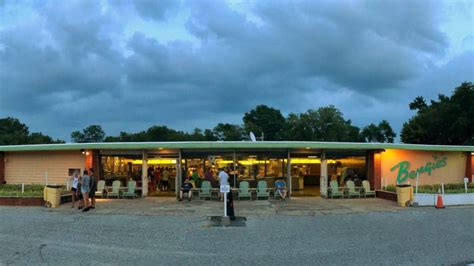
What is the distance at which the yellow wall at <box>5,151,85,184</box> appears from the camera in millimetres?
20516

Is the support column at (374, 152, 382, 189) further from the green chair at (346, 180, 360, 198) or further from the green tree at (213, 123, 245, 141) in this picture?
the green tree at (213, 123, 245, 141)

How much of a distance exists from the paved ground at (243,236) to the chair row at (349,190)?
3.24 meters

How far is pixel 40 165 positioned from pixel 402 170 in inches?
689

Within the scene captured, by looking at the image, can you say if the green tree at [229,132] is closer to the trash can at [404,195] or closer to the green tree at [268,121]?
the green tree at [268,121]

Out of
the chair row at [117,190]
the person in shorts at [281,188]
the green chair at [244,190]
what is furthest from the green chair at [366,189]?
the chair row at [117,190]

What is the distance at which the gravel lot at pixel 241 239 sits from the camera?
7996mm

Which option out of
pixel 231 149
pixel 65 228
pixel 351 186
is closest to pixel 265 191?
pixel 231 149

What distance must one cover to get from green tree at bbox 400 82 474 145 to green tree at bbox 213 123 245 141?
87.1 feet

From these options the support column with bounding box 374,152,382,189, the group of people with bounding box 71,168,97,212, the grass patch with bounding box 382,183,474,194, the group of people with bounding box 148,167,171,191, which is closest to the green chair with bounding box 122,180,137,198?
the group of people with bounding box 148,167,171,191

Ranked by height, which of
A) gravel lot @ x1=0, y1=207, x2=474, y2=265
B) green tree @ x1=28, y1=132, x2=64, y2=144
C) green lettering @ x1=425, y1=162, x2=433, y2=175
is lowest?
gravel lot @ x1=0, y1=207, x2=474, y2=265

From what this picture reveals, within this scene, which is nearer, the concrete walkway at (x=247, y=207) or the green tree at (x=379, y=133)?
the concrete walkway at (x=247, y=207)

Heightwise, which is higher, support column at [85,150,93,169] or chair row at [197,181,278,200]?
support column at [85,150,93,169]

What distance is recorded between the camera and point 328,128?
62281 mm

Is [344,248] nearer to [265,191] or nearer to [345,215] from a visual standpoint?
[345,215]
